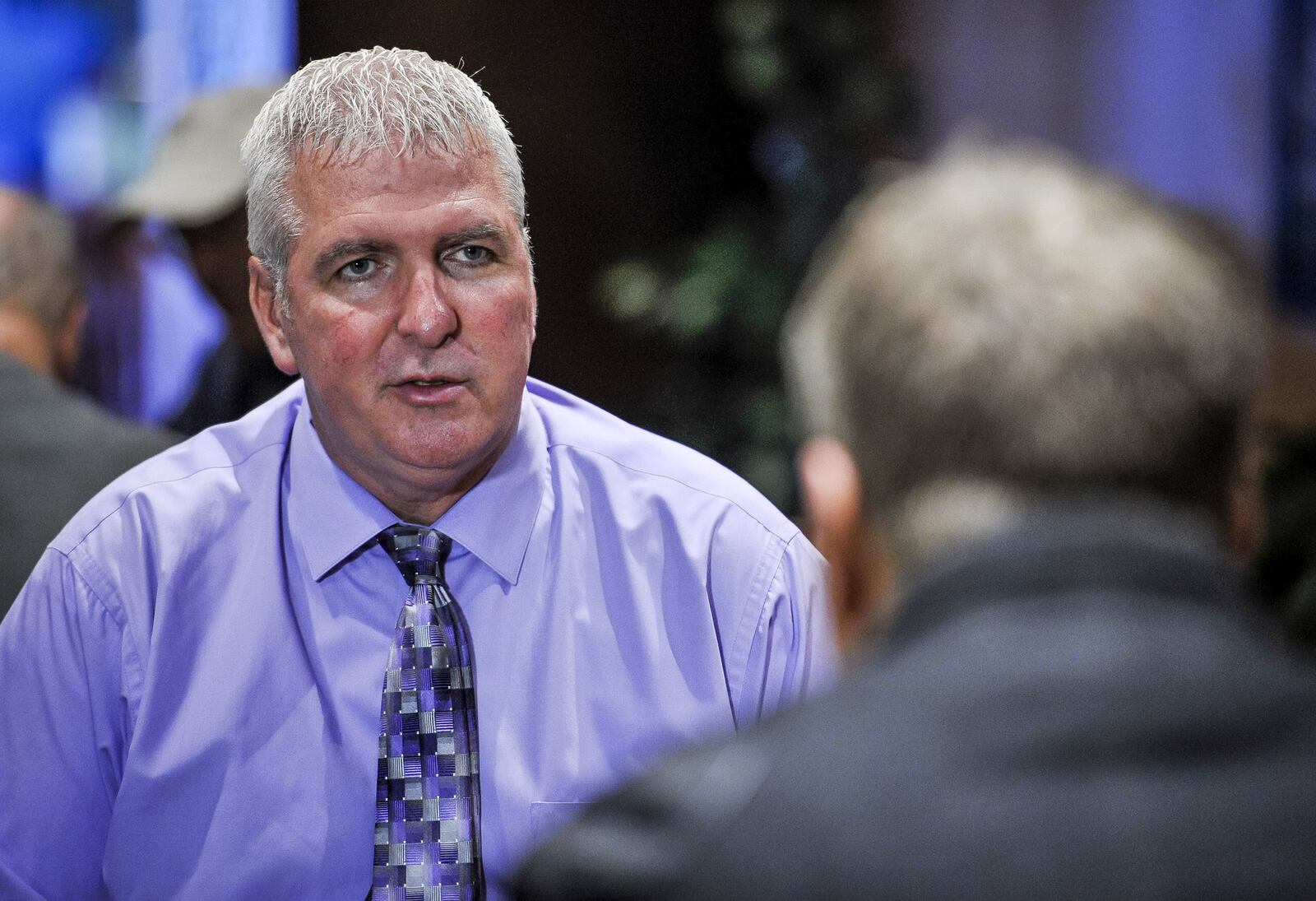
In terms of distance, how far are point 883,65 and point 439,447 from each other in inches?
119

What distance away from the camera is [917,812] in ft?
2.27

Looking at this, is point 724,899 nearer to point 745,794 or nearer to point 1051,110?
point 745,794

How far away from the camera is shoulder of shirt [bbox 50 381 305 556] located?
64.2 inches

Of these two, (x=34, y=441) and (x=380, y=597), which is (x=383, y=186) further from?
(x=34, y=441)

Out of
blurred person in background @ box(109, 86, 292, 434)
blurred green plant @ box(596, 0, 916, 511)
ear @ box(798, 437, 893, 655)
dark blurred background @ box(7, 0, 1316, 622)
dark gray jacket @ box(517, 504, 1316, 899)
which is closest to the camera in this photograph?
dark gray jacket @ box(517, 504, 1316, 899)

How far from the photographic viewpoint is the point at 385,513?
64.7 inches

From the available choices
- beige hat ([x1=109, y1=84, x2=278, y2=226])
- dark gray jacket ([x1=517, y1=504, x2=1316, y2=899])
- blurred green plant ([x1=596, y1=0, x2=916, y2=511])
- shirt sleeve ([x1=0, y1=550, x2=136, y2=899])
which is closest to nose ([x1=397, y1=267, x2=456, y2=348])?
shirt sleeve ([x1=0, y1=550, x2=136, y2=899])

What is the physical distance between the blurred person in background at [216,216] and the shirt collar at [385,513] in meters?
1.17

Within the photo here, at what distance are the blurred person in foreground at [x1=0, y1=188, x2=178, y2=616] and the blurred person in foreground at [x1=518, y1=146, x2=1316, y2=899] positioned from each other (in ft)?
5.10

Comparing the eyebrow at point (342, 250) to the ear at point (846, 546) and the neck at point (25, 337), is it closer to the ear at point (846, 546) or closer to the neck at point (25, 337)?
the ear at point (846, 546)

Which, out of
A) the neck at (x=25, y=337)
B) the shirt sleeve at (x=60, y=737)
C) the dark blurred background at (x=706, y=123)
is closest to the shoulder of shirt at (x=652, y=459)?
the shirt sleeve at (x=60, y=737)

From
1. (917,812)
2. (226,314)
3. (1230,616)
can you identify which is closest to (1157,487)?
(1230,616)

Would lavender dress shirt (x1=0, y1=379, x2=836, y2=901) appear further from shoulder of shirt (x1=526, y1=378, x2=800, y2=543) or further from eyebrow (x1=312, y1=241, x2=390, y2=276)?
eyebrow (x1=312, y1=241, x2=390, y2=276)

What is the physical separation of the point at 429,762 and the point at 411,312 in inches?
19.6
